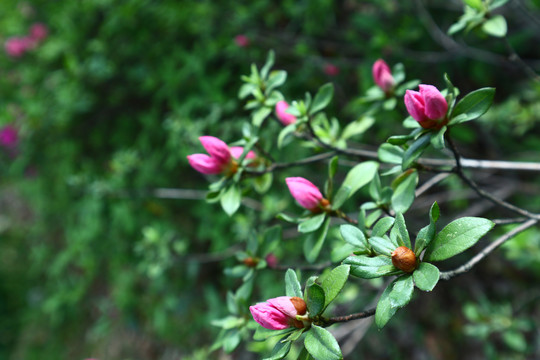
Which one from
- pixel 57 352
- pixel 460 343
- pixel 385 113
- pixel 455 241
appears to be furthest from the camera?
pixel 57 352

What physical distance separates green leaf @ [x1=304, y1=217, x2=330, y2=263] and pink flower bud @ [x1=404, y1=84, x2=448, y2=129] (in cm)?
25

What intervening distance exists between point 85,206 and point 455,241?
7.76ft

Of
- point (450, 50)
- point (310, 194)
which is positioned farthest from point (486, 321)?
point (310, 194)

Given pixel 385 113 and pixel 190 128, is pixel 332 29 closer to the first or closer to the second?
pixel 385 113

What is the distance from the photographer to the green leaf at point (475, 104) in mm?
610

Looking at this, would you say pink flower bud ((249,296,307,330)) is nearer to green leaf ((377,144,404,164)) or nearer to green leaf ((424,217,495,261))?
green leaf ((424,217,495,261))

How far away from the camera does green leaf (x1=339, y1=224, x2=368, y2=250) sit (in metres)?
0.64

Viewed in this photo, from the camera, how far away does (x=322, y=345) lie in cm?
54

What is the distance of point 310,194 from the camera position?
0.74 m

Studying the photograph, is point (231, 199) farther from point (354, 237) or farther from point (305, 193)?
point (354, 237)

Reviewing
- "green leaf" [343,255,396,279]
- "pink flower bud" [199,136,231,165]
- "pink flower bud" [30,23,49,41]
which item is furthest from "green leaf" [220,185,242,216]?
"pink flower bud" [30,23,49,41]

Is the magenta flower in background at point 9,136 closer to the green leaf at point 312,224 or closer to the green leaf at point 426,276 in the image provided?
the green leaf at point 312,224

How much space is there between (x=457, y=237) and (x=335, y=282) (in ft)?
0.55

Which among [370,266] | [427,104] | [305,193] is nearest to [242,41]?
[305,193]
